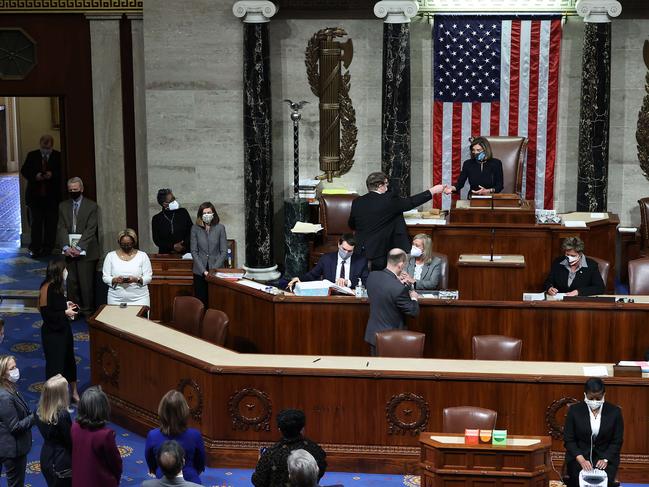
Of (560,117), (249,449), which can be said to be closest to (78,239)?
(249,449)

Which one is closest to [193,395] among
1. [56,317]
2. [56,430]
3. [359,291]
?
[56,317]

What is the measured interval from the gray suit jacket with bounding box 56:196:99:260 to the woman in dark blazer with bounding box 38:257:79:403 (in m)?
3.37

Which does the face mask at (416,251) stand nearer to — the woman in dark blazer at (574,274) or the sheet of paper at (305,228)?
the woman in dark blazer at (574,274)

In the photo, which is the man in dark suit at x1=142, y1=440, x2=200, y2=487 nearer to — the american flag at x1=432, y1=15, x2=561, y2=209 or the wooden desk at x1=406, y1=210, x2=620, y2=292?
the wooden desk at x1=406, y1=210, x2=620, y2=292

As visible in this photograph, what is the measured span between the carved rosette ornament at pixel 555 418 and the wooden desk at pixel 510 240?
3948mm

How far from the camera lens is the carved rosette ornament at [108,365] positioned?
10.6 metres

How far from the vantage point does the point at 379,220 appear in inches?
473

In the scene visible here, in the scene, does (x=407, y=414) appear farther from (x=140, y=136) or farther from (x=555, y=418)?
(x=140, y=136)

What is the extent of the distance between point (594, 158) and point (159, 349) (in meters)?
7.00

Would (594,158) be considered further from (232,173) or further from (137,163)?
(137,163)

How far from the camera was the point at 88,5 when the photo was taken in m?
15.4

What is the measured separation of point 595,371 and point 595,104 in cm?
608

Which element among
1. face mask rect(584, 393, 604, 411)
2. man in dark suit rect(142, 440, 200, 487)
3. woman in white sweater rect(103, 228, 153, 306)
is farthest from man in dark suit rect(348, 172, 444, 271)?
man in dark suit rect(142, 440, 200, 487)

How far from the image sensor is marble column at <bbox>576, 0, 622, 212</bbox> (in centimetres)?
1446
